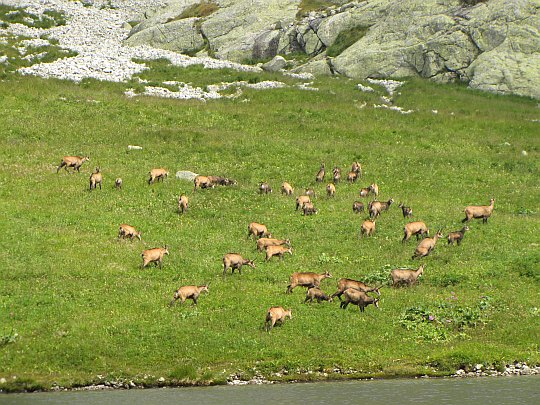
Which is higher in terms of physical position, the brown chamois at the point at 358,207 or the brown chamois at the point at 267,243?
the brown chamois at the point at 267,243

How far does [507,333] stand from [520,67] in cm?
5052

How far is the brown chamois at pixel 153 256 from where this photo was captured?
A: 36844 millimetres

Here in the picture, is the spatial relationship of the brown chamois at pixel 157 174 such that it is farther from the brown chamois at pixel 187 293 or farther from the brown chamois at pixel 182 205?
the brown chamois at pixel 187 293

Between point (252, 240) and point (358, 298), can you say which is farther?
point (252, 240)

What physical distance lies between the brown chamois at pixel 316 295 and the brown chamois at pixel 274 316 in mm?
2093

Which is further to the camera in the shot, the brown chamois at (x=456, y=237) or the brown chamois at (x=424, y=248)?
the brown chamois at (x=456, y=237)

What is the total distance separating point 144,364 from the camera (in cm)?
2934

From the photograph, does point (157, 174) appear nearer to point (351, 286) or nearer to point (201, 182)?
point (201, 182)

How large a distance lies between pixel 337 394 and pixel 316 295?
6799 mm

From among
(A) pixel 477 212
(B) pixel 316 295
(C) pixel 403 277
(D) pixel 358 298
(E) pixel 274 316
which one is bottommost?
(A) pixel 477 212

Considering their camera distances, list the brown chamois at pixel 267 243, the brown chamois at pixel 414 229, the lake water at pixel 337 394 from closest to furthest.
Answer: the lake water at pixel 337 394 < the brown chamois at pixel 267 243 < the brown chamois at pixel 414 229

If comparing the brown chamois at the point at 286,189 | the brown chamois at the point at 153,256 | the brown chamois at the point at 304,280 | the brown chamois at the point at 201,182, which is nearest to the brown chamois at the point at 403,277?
the brown chamois at the point at 304,280

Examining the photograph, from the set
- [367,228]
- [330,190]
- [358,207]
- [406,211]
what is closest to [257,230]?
[367,228]

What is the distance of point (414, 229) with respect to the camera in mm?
41156
